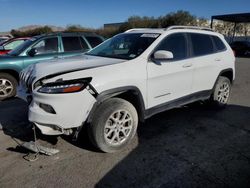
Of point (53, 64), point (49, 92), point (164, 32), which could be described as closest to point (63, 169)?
point (49, 92)

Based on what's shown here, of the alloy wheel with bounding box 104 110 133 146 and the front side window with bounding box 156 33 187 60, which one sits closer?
the alloy wheel with bounding box 104 110 133 146

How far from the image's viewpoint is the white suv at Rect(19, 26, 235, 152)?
127 inches

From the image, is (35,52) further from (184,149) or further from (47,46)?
(184,149)

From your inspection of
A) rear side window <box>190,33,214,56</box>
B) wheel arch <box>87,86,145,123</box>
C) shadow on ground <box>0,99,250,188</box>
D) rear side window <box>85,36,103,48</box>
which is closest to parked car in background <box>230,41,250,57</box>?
rear side window <box>85,36,103,48</box>

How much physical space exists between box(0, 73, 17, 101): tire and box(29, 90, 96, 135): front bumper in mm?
3867

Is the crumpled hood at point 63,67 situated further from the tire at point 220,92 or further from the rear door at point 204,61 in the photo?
the tire at point 220,92

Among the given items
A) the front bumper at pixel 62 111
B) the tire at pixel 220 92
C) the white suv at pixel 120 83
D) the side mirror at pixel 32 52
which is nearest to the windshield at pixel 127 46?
the white suv at pixel 120 83

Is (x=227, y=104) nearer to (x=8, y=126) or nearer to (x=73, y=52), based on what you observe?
(x=73, y=52)

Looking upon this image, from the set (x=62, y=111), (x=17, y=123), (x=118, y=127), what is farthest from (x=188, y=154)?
(x=17, y=123)

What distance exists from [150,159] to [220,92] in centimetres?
298

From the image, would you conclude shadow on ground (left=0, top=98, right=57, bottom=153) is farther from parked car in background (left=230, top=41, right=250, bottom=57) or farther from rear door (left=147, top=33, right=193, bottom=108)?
parked car in background (left=230, top=41, right=250, bottom=57)

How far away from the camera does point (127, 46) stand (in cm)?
440

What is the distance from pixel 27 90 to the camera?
12.0 ft

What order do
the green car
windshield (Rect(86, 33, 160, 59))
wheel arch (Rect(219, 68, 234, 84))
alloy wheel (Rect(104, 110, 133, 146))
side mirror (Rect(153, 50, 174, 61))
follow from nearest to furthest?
alloy wheel (Rect(104, 110, 133, 146)) → side mirror (Rect(153, 50, 174, 61)) → windshield (Rect(86, 33, 160, 59)) → wheel arch (Rect(219, 68, 234, 84)) → the green car
